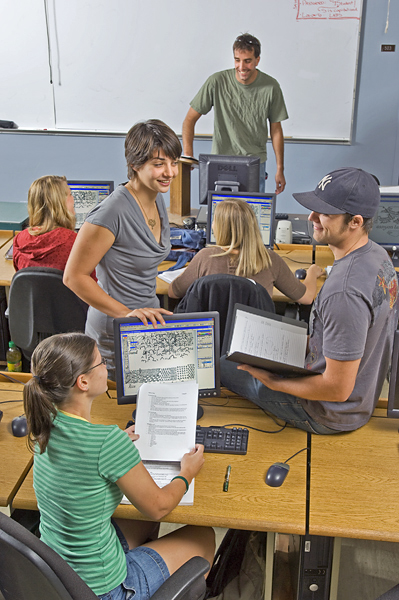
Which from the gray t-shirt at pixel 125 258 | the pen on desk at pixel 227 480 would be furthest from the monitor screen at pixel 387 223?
the pen on desk at pixel 227 480

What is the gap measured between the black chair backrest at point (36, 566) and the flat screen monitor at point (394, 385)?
110cm

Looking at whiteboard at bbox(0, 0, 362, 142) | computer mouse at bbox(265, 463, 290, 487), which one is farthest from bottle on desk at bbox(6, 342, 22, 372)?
whiteboard at bbox(0, 0, 362, 142)

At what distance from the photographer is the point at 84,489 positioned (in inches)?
55.3

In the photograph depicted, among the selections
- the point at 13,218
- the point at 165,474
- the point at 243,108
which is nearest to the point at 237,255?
the point at 165,474

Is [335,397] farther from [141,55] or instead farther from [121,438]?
[141,55]

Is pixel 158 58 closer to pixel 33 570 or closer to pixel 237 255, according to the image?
pixel 237 255

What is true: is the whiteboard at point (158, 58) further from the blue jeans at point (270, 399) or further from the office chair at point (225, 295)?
the blue jeans at point (270, 399)

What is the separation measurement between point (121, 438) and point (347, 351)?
680mm

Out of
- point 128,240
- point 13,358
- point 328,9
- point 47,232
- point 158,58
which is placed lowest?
point 13,358

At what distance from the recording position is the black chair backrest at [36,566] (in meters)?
1.17

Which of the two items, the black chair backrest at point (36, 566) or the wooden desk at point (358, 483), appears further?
the wooden desk at point (358, 483)

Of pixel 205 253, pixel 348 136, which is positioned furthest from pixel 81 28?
pixel 205 253

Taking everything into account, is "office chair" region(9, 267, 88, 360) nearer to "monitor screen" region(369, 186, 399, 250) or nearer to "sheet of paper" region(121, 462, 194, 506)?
"sheet of paper" region(121, 462, 194, 506)

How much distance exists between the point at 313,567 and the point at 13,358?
7.00ft
